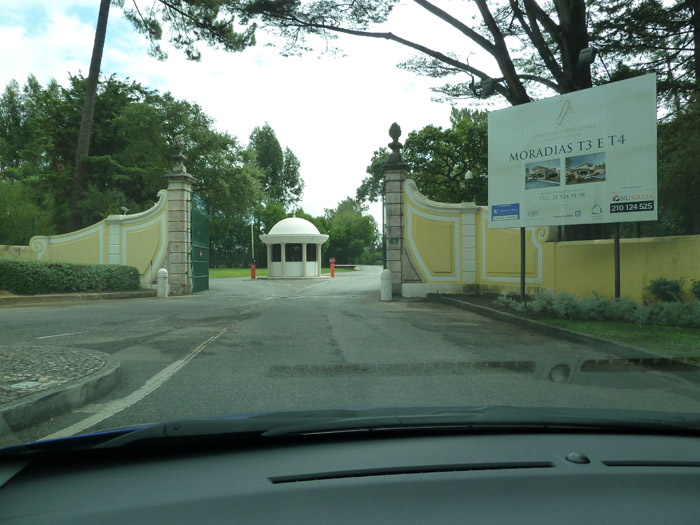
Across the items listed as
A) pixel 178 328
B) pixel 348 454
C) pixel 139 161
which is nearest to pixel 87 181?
pixel 139 161

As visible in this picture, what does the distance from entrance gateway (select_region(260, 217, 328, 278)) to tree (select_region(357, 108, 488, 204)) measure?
7903 mm

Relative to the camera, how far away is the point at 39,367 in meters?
5.77

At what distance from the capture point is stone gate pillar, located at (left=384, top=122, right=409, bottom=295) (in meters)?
17.4

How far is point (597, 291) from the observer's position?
12.1 meters

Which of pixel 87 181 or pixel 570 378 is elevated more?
pixel 87 181

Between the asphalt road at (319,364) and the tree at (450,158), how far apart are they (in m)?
22.6

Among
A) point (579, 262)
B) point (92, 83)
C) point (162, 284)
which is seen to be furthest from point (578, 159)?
point (92, 83)

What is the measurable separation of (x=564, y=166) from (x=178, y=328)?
8215mm

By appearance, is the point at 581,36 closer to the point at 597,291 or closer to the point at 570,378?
the point at 597,291

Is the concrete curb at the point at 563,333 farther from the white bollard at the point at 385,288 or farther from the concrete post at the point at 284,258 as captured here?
the concrete post at the point at 284,258

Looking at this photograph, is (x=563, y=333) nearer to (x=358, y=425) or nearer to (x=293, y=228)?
(x=358, y=425)

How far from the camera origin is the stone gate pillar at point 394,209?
57.0 ft

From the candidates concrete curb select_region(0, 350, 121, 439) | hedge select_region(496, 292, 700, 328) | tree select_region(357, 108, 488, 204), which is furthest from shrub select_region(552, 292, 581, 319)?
tree select_region(357, 108, 488, 204)

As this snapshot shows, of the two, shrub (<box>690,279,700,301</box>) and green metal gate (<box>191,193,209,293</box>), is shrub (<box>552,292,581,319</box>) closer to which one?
shrub (<box>690,279,700,301</box>)
